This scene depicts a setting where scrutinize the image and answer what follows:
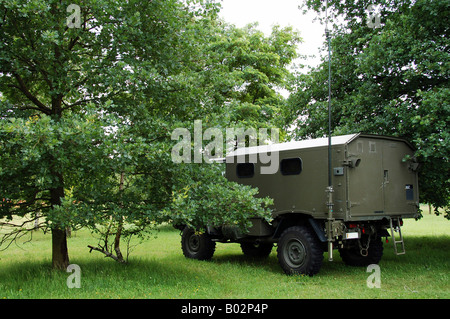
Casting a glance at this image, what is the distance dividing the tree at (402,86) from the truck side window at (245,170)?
322cm

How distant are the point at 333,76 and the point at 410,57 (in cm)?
335

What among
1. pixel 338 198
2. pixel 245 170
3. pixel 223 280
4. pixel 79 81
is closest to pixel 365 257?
pixel 338 198

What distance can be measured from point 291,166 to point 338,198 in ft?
5.07

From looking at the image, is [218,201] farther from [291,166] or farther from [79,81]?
[79,81]

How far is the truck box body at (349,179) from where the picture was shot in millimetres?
8688

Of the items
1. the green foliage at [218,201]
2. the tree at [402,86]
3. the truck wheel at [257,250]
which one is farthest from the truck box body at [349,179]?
the truck wheel at [257,250]

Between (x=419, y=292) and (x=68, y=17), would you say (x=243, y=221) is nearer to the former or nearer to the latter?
(x=419, y=292)

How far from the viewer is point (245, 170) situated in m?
11.1

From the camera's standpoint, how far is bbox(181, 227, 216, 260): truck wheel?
38.0 ft

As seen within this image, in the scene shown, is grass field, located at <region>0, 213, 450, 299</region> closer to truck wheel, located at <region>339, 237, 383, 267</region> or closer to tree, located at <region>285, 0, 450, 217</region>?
truck wheel, located at <region>339, 237, 383, 267</region>

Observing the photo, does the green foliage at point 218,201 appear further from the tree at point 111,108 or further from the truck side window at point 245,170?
the truck side window at point 245,170

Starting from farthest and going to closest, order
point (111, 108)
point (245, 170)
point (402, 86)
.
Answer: point (402, 86), point (245, 170), point (111, 108)

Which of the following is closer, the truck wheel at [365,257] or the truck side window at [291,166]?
the truck side window at [291,166]

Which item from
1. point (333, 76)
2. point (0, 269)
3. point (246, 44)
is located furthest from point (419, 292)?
point (246, 44)
